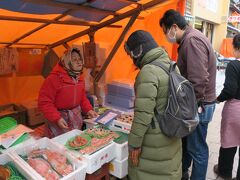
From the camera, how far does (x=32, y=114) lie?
13.6ft

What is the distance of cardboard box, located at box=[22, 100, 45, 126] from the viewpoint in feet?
13.5

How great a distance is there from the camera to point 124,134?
2650 millimetres

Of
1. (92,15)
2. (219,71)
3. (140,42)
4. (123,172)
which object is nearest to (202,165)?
(123,172)

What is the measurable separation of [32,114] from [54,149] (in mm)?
2150

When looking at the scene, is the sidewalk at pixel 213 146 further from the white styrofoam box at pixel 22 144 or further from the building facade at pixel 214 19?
the building facade at pixel 214 19

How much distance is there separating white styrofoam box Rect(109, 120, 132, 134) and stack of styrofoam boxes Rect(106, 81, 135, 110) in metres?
0.94

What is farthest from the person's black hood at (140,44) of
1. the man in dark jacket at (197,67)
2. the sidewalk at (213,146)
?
the sidewalk at (213,146)

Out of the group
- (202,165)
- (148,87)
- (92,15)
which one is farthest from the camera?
(92,15)

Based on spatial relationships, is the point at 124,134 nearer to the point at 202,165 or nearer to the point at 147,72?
the point at 202,165

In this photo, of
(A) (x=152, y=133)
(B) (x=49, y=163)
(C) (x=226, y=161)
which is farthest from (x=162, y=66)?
(C) (x=226, y=161)

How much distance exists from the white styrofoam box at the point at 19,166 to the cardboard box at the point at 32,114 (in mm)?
2164

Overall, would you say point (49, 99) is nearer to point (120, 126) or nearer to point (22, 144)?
point (22, 144)

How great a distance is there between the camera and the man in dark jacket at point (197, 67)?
224 centimetres

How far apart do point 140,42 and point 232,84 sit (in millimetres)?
1489
